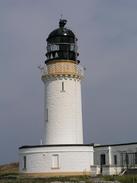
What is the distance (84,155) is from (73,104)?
4007mm

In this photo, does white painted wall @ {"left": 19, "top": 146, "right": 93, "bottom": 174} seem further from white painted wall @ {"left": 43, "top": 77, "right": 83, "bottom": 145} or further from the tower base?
white painted wall @ {"left": 43, "top": 77, "right": 83, "bottom": 145}

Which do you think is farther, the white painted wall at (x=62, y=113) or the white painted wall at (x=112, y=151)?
the white painted wall at (x=112, y=151)

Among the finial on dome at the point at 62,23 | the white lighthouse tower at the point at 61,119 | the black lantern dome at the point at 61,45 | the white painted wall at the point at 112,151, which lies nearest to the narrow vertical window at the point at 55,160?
the white lighthouse tower at the point at 61,119

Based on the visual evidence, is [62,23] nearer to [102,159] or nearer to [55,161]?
[55,161]

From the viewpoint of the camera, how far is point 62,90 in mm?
36000

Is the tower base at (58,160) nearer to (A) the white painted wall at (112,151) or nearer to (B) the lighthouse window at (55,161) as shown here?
(B) the lighthouse window at (55,161)

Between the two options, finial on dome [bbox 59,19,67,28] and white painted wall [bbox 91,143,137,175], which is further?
finial on dome [bbox 59,19,67,28]

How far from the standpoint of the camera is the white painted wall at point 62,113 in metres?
35.7

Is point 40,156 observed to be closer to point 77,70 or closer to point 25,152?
point 25,152

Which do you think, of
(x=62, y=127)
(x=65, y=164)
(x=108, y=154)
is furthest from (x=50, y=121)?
(x=108, y=154)

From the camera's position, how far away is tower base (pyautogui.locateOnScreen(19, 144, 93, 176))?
112 ft

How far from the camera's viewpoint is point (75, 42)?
1468 inches

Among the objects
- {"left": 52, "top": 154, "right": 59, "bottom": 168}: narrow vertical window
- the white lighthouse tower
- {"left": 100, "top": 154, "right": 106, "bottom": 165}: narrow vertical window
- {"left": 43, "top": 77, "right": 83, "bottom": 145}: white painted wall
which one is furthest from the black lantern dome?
{"left": 100, "top": 154, "right": 106, "bottom": 165}: narrow vertical window

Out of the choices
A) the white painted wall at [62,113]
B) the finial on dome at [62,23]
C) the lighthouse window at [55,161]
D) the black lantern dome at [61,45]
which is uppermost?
the finial on dome at [62,23]
